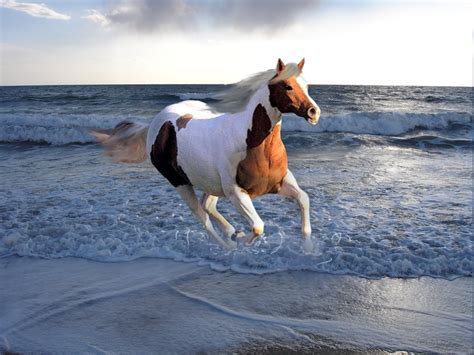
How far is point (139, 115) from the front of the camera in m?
21.9

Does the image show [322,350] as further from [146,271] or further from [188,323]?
[146,271]

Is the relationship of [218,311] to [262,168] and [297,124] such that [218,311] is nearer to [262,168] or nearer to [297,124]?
[262,168]

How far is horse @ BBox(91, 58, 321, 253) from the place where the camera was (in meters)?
3.38

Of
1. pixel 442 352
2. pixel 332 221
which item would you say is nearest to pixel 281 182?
pixel 442 352

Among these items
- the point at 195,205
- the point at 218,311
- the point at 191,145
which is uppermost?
the point at 191,145

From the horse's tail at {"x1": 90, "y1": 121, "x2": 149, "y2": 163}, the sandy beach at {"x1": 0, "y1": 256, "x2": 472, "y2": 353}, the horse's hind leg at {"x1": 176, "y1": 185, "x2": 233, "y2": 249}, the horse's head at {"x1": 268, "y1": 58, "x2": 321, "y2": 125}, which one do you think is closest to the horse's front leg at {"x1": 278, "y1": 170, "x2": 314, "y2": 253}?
the sandy beach at {"x1": 0, "y1": 256, "x2": 472, "y2": 353}

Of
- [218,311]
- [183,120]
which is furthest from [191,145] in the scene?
[218,311]

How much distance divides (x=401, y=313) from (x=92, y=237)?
3.51 metres

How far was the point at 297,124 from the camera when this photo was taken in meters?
17.9

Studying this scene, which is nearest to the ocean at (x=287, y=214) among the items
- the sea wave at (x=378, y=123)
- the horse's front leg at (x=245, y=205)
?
the horse's front leg at (x=245, y=205)

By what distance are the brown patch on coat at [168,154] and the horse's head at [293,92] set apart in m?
1.18

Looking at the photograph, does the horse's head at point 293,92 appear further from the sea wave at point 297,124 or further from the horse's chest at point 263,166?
the sea wave at point 297,124

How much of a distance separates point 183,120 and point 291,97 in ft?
3.99

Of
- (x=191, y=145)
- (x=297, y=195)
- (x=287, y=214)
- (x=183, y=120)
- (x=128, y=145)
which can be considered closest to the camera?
(x=297, y=195)
